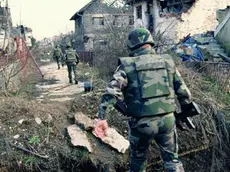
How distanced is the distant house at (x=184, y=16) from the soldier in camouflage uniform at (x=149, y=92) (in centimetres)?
1212

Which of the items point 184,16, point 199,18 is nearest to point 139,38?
point 184,16

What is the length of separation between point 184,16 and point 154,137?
13571 millimetres

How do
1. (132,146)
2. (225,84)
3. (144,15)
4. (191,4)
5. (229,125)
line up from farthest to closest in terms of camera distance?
1. (144,15)
2. (191,4)
3. (225,84)
4. (229,125)
5. (132,146)

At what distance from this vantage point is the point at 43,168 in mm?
4762

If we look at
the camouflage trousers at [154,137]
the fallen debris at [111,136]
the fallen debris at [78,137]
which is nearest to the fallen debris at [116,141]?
the fallen debris at [111,136]

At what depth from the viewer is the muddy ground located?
15.8 ft

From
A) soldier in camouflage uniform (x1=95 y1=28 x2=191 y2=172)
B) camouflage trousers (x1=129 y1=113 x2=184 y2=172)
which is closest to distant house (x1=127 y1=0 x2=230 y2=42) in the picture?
soldier in camouflage uniform (x1=95 y1=28 x2=191 y2=172)

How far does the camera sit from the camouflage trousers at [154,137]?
3395 mm

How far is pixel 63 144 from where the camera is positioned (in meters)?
5.05

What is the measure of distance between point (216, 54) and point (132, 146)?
28.5 feet

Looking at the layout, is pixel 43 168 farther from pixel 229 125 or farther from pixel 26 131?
pixel 229 125

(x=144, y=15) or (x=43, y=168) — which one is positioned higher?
(x=144, y=15)

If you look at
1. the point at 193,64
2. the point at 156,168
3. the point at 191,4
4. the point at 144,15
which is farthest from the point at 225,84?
the point at 144,15

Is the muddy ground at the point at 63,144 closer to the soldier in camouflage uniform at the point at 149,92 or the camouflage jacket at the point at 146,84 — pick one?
the soldier in camouflage uniform at the point at 149,92
